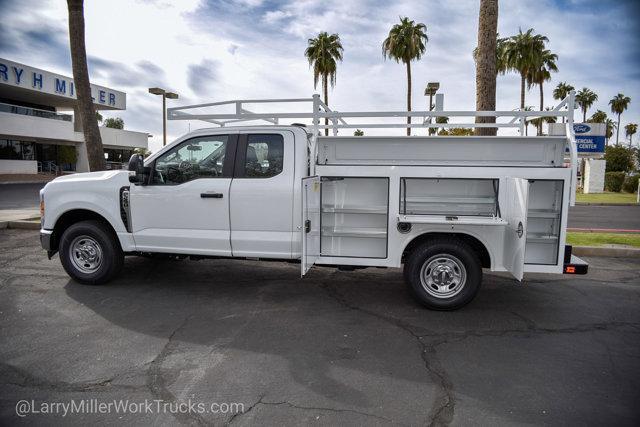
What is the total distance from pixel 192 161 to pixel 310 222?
182cm

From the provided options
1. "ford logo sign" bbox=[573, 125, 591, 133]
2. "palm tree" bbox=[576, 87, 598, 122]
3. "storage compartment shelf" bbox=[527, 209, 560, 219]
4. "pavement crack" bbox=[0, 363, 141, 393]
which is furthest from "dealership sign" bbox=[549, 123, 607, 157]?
"palm tree" bbox=[576, 87, 598, 122]

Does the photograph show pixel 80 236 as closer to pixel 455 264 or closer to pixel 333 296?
pixel 333 296

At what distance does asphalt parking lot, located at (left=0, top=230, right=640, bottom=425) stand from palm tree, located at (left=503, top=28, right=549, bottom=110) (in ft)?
111

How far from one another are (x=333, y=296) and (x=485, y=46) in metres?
6.52

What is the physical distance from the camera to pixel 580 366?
3816 mm

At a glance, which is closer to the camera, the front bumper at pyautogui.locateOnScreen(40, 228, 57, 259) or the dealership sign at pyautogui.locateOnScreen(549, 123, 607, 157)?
the front bumper at pyautogui.locateOnScreen(40, 228, 57, 259)

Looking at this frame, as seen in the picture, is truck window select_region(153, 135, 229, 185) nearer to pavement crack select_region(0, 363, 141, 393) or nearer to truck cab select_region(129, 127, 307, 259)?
truck cab select_region(129, 127, 307, 259)

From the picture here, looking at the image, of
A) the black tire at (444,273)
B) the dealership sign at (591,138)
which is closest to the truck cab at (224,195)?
the black tire at (444,273)

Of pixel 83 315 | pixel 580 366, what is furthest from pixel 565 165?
pixel 83 315

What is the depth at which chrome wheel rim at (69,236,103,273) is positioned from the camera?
599cm

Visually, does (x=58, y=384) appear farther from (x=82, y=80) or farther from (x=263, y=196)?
(x=82, y=80)

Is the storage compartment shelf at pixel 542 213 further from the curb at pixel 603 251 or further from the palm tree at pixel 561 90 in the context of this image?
the palm tree at pixel 561 90

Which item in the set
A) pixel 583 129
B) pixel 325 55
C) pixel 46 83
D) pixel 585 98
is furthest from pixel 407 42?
pixel 585 98

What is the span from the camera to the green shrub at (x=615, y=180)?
32.7 m
